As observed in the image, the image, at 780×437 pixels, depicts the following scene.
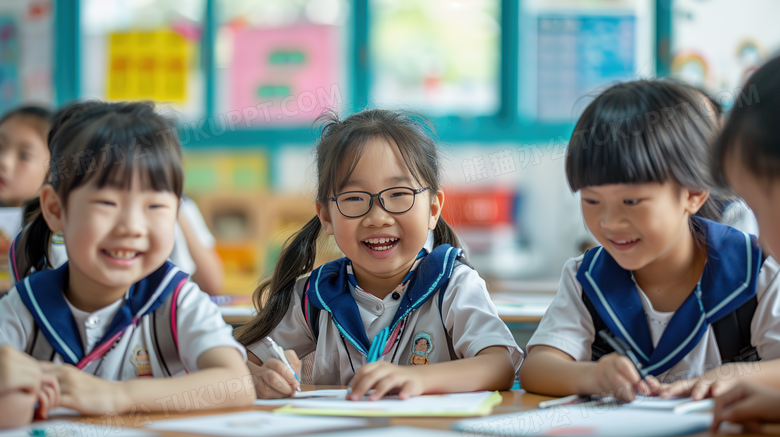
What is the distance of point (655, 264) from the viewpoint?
1.13 meters

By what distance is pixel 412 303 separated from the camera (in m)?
1.26

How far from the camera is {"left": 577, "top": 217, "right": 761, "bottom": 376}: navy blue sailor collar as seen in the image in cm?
105

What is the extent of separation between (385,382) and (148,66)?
345 centimetres

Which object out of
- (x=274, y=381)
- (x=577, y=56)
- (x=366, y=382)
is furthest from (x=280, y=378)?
(x=577, y=56)

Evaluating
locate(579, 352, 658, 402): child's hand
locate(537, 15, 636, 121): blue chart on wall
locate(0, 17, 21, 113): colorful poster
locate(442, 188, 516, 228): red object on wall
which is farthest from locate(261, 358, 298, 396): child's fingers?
locate(0, 17, 21, 113): colorful poster

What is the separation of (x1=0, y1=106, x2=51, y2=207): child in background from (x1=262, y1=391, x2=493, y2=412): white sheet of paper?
1653 millimetres

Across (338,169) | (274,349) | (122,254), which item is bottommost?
(274,349)

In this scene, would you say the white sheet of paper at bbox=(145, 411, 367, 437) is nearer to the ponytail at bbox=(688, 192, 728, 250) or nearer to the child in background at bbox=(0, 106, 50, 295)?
the ponytail at bbox=(688, 192, 728, 250)

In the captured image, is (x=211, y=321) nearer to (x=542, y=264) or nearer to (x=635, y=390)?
(x=635, y=390)

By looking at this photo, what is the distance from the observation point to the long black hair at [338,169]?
1.31 metres

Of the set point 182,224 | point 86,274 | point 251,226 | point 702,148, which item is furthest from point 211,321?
point 251,226

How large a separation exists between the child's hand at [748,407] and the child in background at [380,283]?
0.42 m

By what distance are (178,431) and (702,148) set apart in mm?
884

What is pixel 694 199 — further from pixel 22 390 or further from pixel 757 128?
pixel 22 390
